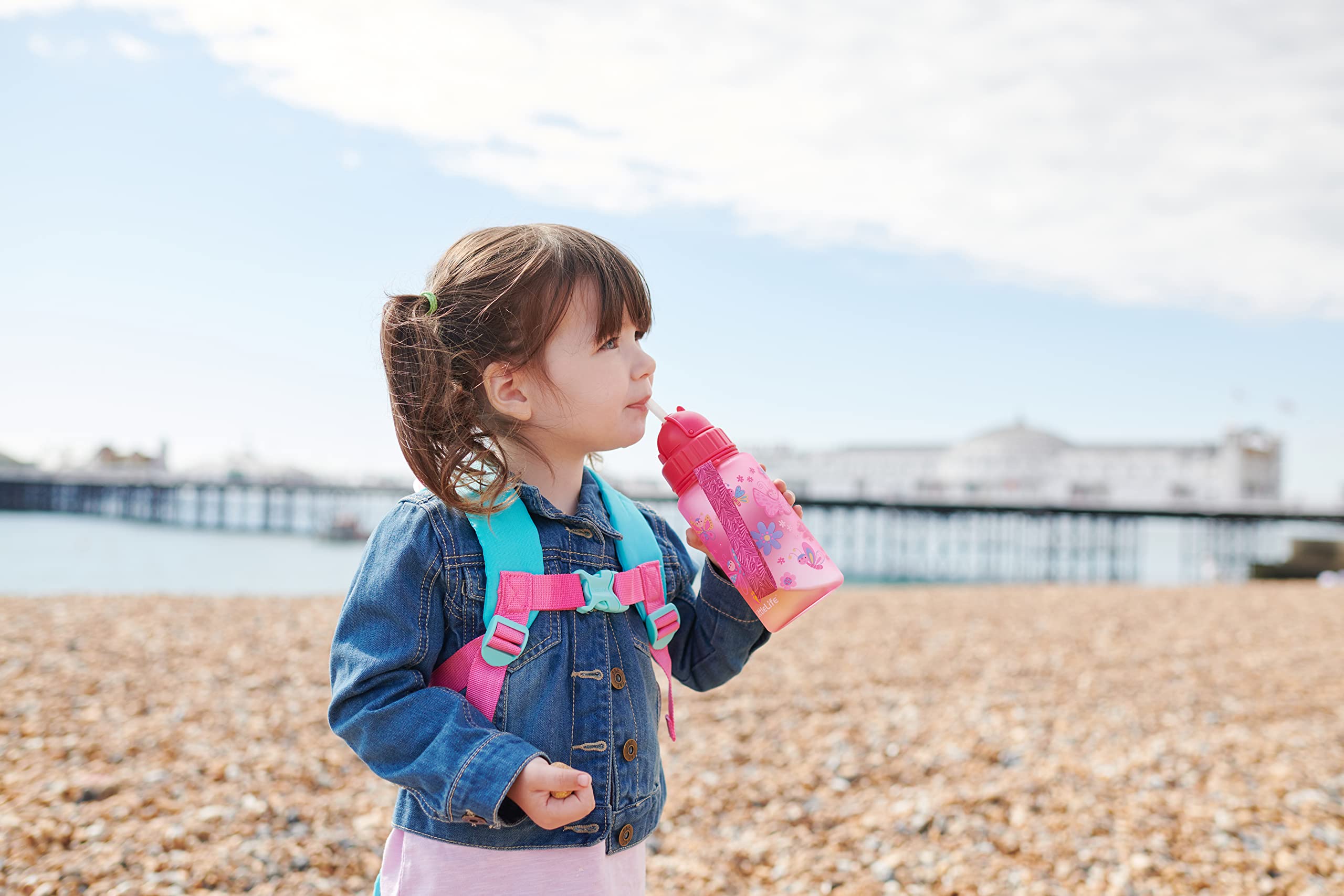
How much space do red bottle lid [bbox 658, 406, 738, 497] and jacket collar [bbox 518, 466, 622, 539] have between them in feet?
0.40

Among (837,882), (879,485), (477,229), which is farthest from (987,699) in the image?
(879,485)

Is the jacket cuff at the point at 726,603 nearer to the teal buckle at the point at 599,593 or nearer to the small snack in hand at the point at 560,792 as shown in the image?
the teal buckle at the point at 599,593

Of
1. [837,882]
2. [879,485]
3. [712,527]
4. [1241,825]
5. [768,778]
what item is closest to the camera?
[712,527]

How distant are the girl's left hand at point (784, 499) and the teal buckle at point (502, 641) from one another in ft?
1.11

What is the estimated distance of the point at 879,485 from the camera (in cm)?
8038

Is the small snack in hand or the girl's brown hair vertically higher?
the girl's brown hair

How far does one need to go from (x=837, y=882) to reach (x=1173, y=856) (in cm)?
119

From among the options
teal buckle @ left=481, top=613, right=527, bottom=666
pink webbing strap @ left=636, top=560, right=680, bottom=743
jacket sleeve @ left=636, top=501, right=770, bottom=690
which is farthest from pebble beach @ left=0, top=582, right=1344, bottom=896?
teal buckle @ left=481, top=613, right=527, bottom=666

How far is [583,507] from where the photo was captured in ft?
4.61

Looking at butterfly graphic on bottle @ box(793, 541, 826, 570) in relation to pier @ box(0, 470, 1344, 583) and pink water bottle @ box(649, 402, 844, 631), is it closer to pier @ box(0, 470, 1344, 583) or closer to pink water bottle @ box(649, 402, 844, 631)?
pink water bottle @ box(649, 402, 844, 631)

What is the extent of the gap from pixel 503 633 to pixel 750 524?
41 cm

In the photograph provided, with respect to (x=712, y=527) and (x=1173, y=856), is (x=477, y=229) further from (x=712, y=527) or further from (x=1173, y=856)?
(x=1173, y=856)

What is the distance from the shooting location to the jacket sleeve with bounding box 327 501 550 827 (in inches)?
45.1

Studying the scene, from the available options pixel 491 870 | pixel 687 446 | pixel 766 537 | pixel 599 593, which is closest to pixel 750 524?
pixel 766 537
